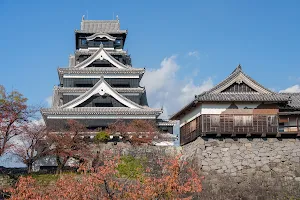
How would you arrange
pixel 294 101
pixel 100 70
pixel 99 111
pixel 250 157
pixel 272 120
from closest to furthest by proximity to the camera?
pixel 250 157 → pixel 272 120 → pixel 294 101 → pixel 99 111 → pixel 100 70

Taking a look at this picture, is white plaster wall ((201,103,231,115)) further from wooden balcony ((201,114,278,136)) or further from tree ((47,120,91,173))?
tree ((47,120,91,173))

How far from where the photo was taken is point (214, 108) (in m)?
24.1

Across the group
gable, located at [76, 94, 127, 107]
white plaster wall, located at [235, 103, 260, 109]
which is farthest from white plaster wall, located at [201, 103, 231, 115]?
gable, located at [76, 94, 127, 107]

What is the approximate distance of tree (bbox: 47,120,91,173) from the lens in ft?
80.6

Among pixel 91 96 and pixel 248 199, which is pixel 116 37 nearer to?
pixel 91 96

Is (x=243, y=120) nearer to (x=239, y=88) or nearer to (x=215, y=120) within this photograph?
(x=215, y=120)

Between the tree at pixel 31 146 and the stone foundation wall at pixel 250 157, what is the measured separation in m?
8.09

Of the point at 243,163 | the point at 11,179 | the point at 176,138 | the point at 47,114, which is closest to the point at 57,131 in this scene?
the point at 47,114

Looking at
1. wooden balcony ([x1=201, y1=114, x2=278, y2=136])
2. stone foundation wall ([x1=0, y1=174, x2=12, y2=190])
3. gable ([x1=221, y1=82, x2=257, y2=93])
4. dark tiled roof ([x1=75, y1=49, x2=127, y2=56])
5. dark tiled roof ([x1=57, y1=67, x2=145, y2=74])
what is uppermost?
dark tiled roof ([x1=75, y1=49, x2=127, y2=56])

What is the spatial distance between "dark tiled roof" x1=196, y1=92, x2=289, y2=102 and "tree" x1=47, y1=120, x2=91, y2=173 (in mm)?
6947

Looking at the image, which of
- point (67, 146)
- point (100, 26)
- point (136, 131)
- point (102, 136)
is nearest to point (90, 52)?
point (100, 26)

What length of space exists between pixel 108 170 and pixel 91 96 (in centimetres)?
1961

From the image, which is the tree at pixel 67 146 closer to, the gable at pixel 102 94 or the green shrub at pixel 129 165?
the green shrub at pixel 129 165

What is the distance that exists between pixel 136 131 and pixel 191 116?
3932mm
